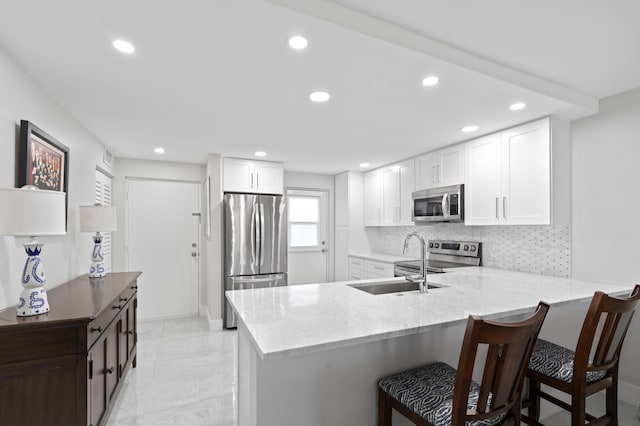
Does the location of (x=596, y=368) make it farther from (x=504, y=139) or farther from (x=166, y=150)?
(x=166, y=150)

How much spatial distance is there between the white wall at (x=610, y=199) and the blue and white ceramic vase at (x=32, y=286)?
3.92 meters

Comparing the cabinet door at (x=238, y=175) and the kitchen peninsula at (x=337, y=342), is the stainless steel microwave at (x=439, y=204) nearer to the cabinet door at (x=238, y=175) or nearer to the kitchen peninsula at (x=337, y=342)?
the kitchen peninsula at (x=337, y=342)

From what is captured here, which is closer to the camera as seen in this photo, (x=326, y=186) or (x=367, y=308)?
(x=367, y=308)

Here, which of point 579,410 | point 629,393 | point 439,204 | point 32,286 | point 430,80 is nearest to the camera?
point 579,410

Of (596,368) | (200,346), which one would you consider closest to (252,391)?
(596,368)

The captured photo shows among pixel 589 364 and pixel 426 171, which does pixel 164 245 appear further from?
pixel 589 364

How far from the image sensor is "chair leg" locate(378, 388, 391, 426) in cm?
152

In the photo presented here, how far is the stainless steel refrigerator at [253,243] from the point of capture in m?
4.24

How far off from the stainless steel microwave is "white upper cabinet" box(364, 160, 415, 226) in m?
0.18

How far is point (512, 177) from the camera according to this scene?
299 centimetres

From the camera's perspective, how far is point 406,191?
446cm

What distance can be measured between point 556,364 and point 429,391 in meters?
0.84

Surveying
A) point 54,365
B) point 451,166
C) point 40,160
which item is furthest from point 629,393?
point 40,160

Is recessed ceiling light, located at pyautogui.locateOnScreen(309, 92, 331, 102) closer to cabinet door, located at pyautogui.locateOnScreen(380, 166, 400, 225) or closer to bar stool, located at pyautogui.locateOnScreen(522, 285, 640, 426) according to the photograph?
bar stool, located at pyautogui.locateOnScreen(522, 285, 640, 426)
